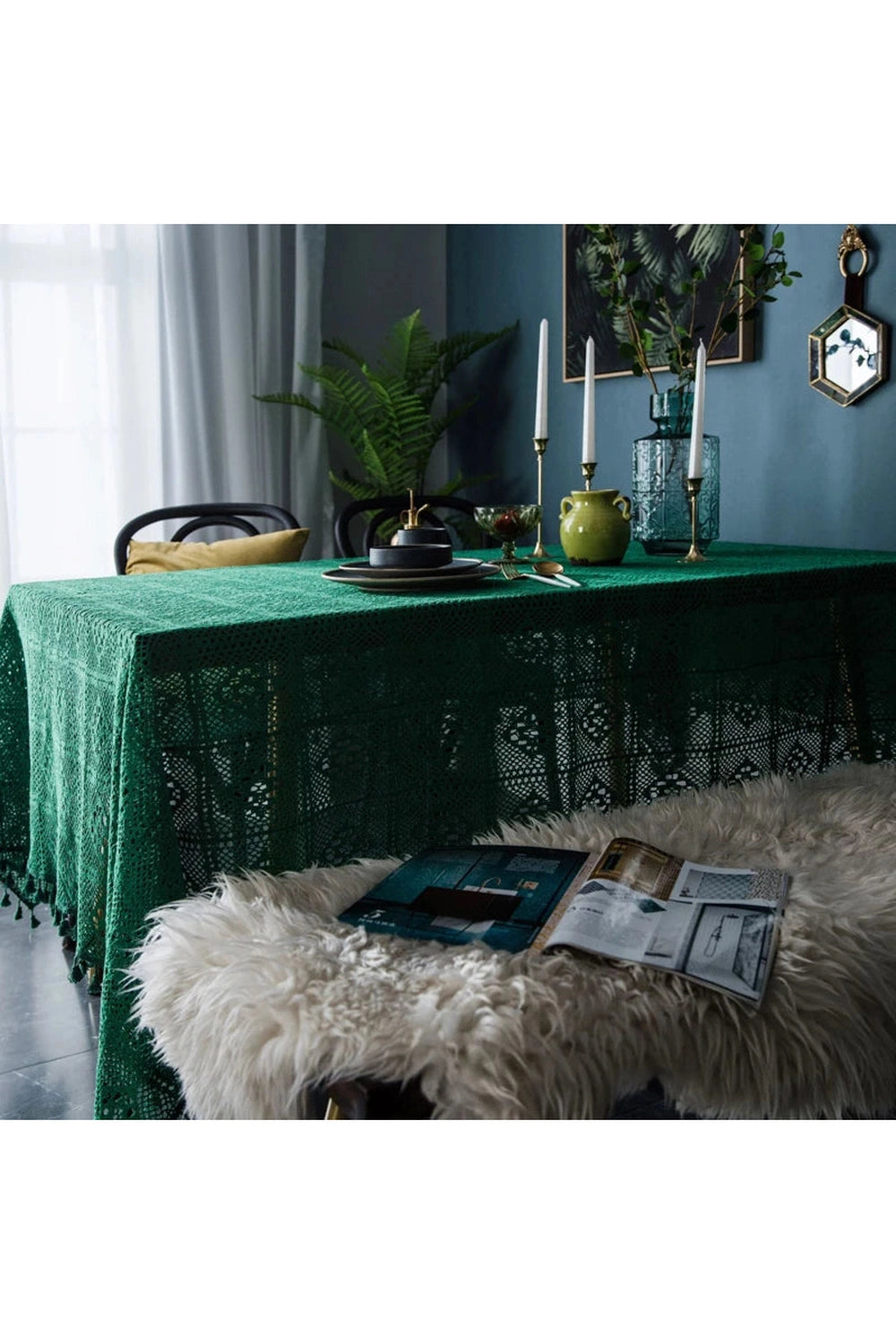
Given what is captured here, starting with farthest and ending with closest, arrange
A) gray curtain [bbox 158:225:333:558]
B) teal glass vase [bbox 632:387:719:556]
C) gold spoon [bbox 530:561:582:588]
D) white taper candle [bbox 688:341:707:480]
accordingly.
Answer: gray curtain [bbox 158:225:333:558]
teal glass vase [bbox 632:387:719:556]
white taper candle [bbox 688:341:707:480]
gold spoon [bbox 530:561:582:588]

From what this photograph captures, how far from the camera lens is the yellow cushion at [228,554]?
280cm

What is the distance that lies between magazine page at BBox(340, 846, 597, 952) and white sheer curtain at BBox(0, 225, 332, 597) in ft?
8.90

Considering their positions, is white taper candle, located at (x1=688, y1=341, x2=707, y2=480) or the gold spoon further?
white taper candle, located at (x1=688, y1=341, x2=707, y2=480)

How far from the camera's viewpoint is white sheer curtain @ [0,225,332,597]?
3.67 m

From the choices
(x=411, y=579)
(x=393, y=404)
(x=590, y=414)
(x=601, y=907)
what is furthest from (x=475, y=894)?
(x=393, y=404)

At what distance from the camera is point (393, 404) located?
3.97 metres

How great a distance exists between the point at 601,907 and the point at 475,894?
140 millimetres

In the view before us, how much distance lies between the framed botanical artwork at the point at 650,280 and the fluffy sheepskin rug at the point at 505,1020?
2.31m

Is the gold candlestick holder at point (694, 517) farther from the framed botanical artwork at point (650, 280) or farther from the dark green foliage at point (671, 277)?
the framed botanical artwork at point (650, 280)

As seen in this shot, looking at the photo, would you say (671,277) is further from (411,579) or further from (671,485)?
(411,579)

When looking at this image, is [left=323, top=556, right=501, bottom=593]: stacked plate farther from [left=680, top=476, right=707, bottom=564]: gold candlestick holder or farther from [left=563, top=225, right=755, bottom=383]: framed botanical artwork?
[left=563, top=225, right=755, bottom=383]: framed botanical artwork

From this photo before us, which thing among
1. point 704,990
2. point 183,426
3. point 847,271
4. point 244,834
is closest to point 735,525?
point 847,271

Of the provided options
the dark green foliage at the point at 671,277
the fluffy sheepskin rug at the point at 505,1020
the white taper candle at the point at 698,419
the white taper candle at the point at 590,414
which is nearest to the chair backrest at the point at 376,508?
the dark green foliage at the point at 671,277

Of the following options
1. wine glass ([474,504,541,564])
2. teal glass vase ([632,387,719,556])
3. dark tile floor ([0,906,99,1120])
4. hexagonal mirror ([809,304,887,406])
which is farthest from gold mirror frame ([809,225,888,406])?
dark tile floor ([0,906,99,1120])
